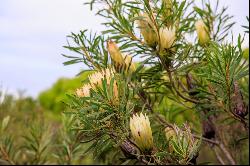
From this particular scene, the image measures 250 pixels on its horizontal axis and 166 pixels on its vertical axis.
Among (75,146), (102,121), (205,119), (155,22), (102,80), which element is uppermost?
(155,22)

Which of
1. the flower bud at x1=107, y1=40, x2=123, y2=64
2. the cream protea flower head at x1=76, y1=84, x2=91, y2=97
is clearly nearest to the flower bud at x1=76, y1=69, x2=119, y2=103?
the cream protea flower head at x1=76, y1=84, x2=91, y2=97

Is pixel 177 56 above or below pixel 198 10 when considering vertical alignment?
below

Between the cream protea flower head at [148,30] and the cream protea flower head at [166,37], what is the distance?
0.02 m

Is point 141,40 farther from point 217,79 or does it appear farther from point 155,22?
point 217,79

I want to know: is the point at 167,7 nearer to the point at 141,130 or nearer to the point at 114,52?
the point at 114,52

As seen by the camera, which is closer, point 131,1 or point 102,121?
point 102,121

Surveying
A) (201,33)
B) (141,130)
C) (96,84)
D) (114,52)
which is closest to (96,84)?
(96,84)

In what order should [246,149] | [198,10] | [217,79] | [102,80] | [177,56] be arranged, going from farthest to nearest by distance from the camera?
1. [246,149]
2. [198,10]
3. [177,56]
4. [217,79]
5. [102,80]

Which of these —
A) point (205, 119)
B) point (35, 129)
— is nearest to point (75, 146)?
point (35, 129)

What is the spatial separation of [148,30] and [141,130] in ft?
1.25

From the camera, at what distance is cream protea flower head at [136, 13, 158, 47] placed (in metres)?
1.39

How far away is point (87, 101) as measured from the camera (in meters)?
1.23

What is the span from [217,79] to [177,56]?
10.7 inches

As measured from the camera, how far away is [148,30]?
1.40 meters
